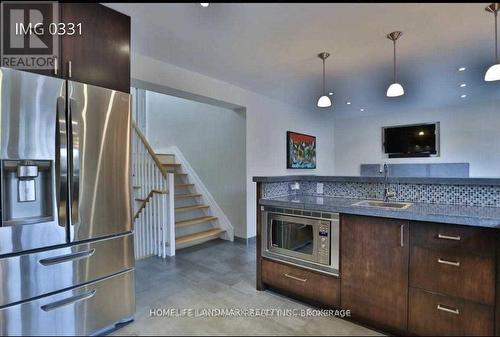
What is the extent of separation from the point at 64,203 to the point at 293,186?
2097mm

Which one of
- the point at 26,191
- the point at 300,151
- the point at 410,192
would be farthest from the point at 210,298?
the point at 300,151

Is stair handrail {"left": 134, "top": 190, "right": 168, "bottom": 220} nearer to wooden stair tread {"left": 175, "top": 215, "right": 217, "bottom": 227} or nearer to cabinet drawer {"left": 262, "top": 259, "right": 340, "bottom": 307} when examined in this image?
wooden stair tread {"left": 175, "top": 215, "right": 217, "bottom": 227}

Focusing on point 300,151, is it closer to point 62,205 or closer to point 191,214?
point 191,214

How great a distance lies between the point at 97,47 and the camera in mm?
1977

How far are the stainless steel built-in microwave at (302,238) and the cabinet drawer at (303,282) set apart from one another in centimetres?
7

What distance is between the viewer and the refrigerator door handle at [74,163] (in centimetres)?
177

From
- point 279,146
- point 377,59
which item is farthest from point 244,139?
point 377,59

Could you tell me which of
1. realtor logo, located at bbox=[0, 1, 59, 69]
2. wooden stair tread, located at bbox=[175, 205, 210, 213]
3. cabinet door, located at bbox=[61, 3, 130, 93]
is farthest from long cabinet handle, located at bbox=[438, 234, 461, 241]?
wooden stair tread, located at bbox=[175, 205, 210, 213]

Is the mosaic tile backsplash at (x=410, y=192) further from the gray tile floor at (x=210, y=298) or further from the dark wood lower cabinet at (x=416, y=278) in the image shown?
the gray tile floor at (x=210, y=298)

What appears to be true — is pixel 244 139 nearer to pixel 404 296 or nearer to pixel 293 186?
pixel 293 186

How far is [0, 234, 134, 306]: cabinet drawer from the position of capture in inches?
62.3

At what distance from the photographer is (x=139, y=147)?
160 inches

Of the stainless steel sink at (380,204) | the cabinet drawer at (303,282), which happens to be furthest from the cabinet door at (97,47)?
the stainless steel sink at (380,204)

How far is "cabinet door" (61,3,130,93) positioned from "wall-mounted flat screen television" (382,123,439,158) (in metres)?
6.36
